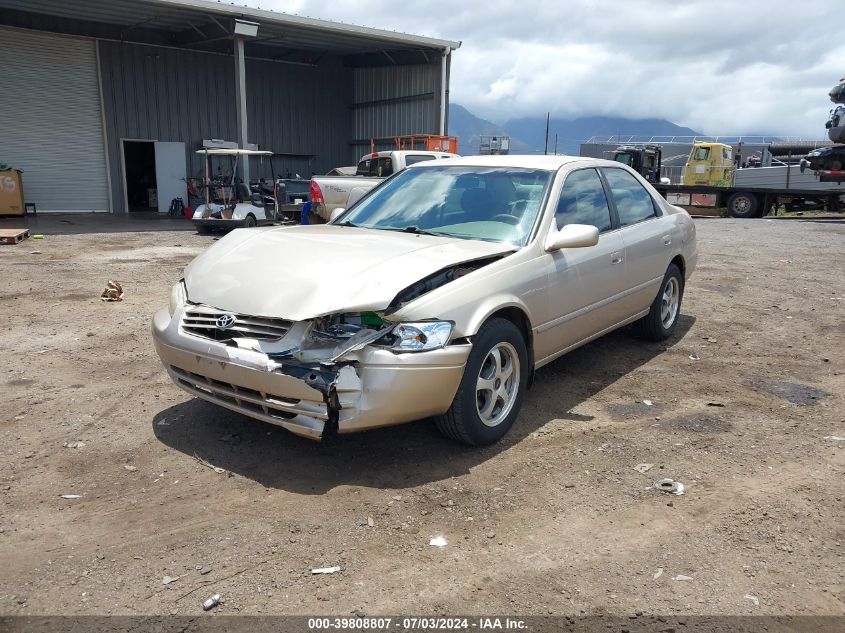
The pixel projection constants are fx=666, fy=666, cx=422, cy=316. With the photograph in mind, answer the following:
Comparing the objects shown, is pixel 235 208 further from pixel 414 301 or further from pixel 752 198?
pixel 752 198

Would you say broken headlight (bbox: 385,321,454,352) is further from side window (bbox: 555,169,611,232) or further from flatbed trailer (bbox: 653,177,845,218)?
flatbed trailer (bbox: 653,177,845,218)

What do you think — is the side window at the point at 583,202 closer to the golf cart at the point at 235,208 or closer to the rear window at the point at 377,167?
the rear window at the point at 377,167

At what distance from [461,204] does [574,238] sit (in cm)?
89

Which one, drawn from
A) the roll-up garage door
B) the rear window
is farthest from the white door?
the rear window

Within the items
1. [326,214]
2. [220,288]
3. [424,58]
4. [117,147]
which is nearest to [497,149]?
[424,58]

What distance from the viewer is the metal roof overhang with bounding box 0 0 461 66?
18438 mm

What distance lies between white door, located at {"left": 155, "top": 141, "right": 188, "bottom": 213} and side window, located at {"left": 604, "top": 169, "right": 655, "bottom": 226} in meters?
20.6

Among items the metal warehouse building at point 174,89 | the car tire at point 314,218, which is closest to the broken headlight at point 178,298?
the car tire at point 314,218

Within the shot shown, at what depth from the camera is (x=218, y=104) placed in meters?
24.4

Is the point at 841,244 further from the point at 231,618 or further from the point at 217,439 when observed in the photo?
the point at 231,618

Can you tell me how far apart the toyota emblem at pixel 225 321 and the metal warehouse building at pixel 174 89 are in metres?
16.4

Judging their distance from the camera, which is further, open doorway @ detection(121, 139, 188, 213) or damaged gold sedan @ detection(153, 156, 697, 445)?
open doorway @ detection(121, 139, 188, 213)

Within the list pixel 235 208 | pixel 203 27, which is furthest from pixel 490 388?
pixel 203 27

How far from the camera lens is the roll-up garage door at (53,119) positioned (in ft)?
66.8
